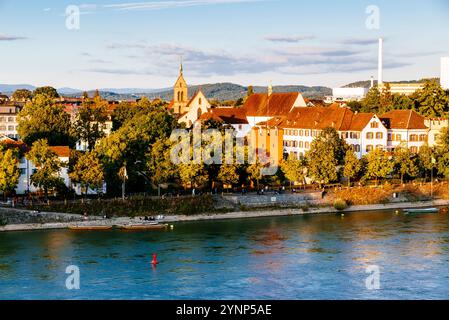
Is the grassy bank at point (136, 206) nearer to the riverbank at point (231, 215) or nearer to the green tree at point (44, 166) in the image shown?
the riverbank at point (231, 215)

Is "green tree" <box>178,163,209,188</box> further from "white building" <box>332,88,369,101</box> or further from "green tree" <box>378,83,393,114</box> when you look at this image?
"white building" <box>332,88,369,101</box>

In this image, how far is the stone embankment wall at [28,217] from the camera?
27.1 meters

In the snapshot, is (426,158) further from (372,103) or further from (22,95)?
(22,95)

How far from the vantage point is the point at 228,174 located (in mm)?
32250

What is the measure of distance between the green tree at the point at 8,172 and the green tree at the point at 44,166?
72 centimetres

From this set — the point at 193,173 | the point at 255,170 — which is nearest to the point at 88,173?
the point at 193,173

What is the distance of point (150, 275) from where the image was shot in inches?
773

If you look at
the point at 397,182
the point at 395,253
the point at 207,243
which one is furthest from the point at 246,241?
the point at 397,182

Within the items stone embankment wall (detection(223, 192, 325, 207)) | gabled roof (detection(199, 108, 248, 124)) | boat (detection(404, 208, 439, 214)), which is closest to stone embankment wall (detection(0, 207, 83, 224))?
stone embankment wall (detection(223, 192, 325, 207))

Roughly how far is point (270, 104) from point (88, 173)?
22438 mm

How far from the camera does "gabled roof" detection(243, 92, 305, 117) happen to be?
48.5m

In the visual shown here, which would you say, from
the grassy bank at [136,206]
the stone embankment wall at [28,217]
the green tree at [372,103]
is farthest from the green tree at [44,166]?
the green tree at [372,103]

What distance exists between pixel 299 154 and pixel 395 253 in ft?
62.5
